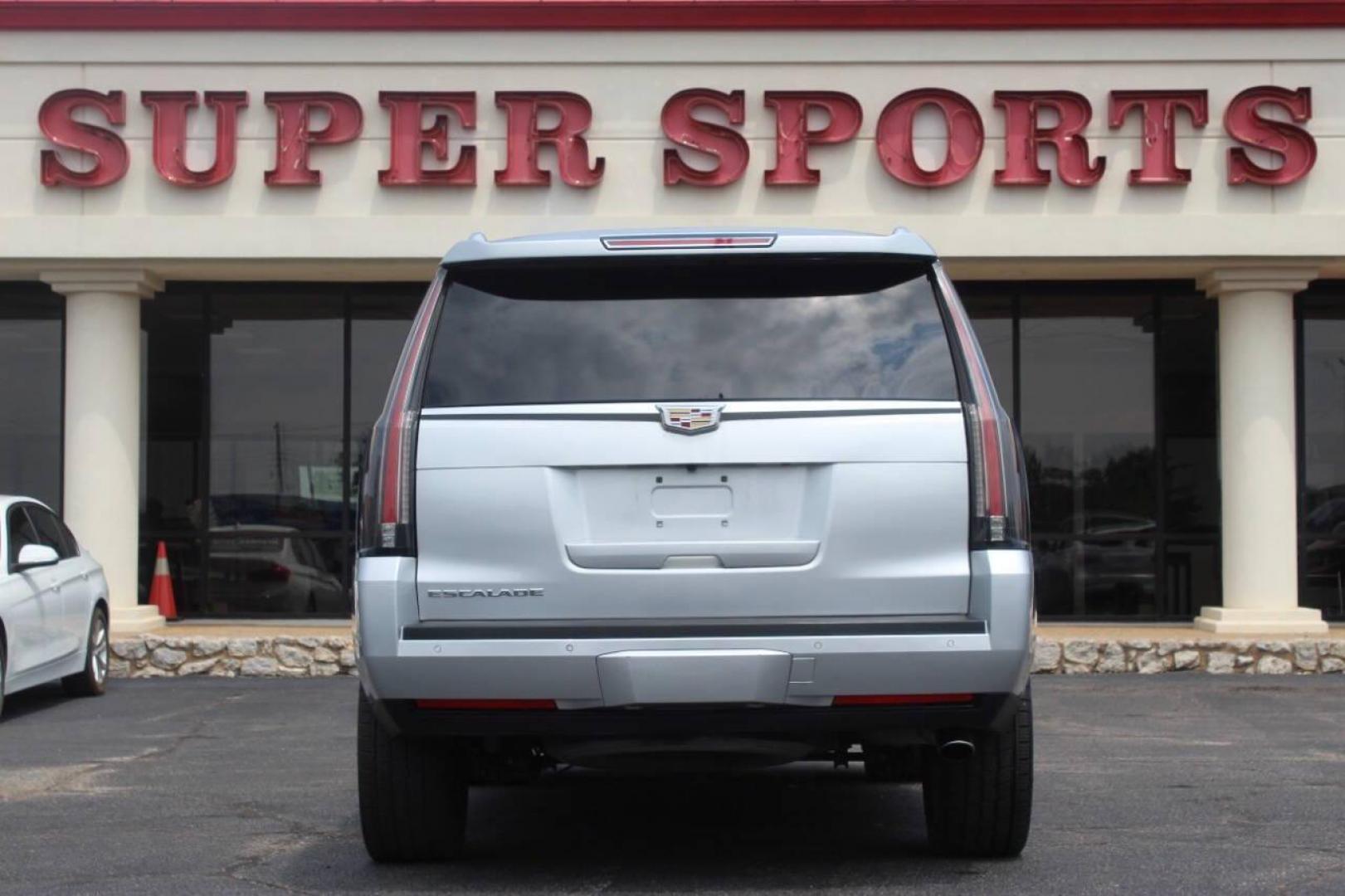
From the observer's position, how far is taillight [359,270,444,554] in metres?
5.57

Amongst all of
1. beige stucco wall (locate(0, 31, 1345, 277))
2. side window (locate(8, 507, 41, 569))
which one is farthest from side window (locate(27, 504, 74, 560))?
beige stucco wall (locate(0, 31, 1345, 277))

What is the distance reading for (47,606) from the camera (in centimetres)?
1264

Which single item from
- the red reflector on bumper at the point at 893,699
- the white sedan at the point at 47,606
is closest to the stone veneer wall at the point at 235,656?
the white sedan at the point at 47,606

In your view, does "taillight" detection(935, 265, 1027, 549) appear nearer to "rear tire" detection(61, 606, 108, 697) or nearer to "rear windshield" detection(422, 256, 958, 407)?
"rear windshield" detection(422, 256, 958, 407)

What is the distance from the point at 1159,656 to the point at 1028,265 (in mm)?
3514

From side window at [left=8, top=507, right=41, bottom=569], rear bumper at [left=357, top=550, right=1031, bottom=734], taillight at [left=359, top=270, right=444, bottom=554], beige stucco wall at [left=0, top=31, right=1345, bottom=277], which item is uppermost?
beige stucco wall at [left=0, top=31, right=1345, bottom=277]

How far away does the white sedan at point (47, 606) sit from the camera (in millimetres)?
11992

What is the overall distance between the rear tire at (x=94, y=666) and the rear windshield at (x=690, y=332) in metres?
8.85

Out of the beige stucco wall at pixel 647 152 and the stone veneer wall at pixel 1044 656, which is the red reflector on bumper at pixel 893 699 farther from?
the beige stucco wall at pixel 647 152

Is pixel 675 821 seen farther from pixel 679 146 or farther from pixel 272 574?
pixel 272 574

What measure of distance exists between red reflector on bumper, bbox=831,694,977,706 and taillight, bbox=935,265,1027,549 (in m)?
0.47

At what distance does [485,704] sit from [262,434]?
42.7 feet

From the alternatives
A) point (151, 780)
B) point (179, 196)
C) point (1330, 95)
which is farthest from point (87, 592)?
point (1330, 95)

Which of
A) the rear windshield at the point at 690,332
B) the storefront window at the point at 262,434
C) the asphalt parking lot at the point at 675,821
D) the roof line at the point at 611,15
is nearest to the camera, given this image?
the rear windshield at the point at 690,332
